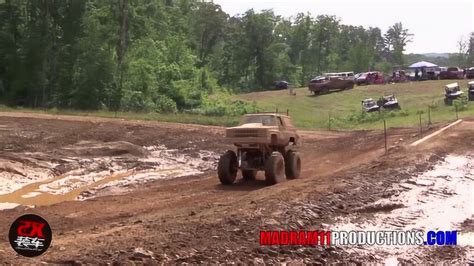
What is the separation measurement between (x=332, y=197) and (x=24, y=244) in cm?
801

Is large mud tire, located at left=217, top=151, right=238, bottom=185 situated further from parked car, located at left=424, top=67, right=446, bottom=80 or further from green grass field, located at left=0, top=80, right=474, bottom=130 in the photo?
parked car, located at left=424, top=67, right=446, bottom=80

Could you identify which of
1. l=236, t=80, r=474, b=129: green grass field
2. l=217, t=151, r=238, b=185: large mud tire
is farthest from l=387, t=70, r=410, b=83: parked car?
l=217, t=151, r=238, b=185: large mud tire

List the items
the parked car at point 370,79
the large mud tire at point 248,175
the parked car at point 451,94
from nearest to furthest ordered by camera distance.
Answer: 1. the large mud tire at point 248,175
2. the parked car at point 451,94
3. the parked car at point 370,79

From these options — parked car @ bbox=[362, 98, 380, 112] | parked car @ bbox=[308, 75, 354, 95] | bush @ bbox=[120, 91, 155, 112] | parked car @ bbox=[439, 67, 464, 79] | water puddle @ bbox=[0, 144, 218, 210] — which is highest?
parked car @ bbox=[439, 67, 464, 79]

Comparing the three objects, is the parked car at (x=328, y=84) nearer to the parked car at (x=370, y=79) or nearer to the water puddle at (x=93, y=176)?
the parked car at (x=370, y=79)

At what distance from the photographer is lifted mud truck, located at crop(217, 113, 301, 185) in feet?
53.6

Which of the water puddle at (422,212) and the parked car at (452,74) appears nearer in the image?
the water puddle at (422,212)

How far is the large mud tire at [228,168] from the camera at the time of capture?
1695cm

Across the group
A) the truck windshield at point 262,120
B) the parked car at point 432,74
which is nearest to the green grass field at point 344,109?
the parked car at point 432,74

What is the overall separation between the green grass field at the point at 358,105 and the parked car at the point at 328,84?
851mm

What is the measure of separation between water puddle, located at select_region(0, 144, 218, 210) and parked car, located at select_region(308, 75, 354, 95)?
37.2 m

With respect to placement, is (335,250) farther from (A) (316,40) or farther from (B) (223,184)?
(A) (316,40)

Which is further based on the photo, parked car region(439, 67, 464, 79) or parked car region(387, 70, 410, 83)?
parked car region(387, 70, 410, 83)

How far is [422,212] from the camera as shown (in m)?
11.6
